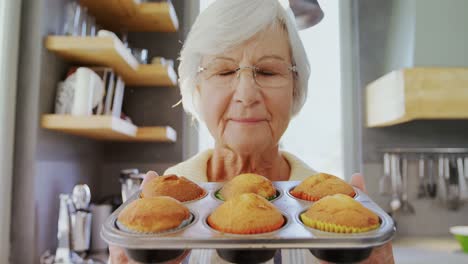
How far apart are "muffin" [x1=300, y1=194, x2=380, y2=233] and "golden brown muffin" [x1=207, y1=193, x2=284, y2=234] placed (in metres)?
0.05

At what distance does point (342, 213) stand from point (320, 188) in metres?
0.15

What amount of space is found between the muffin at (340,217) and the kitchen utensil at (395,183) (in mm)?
1875

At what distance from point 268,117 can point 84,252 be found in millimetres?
1302

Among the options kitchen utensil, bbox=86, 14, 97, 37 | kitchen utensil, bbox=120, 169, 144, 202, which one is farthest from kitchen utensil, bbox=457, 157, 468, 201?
kitchen utensil, bbox=86, 14, 97, 37

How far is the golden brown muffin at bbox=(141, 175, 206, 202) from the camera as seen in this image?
0.67 meters

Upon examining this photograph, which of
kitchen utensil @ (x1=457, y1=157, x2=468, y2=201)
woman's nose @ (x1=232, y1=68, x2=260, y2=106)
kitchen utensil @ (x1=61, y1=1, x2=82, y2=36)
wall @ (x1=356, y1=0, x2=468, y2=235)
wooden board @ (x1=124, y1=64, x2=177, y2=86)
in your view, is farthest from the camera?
wall @ (x1=356, y1=0, x2=468, y2=235)

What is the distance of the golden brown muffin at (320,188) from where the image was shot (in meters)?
0.69

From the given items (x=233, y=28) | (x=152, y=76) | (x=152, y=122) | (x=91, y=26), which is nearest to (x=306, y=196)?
(x=233, y=28)

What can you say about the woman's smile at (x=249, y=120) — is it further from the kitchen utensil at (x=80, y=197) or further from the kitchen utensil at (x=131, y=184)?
the kitchen utensil at (x=131, y=184)

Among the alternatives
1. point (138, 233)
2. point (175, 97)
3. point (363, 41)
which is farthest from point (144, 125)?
point (138, 233)

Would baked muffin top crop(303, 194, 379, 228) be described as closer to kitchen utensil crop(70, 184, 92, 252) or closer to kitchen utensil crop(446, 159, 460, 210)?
kitchen utensil crop(70, 184, 92, 252)

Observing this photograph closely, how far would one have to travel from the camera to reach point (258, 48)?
2.65 feet

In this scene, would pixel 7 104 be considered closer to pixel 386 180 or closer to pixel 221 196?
pixel 221 196

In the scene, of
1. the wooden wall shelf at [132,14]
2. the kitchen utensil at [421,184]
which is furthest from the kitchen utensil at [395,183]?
the wooden wall shelf at [132,14]
